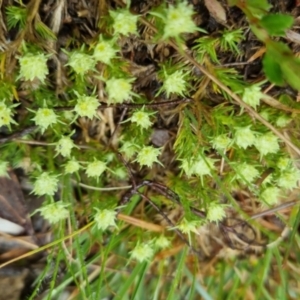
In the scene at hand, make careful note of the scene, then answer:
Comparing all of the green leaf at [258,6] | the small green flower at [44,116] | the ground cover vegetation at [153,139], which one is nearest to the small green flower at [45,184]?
the ground cover vegetation at [153,139]

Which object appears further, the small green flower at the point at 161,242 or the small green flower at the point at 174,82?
the small green flower at the point at 161,242

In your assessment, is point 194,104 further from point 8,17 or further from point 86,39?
point 8,17

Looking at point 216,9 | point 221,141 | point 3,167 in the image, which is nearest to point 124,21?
point 216,9

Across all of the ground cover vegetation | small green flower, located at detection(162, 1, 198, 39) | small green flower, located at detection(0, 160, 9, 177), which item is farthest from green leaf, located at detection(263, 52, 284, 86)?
small green flower, located at detection(0, 160, 9, 177)

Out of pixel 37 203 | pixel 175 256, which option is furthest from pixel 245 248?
pixel 37 203

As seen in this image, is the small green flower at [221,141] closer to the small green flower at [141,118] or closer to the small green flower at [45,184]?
the small green flower at [141,118]

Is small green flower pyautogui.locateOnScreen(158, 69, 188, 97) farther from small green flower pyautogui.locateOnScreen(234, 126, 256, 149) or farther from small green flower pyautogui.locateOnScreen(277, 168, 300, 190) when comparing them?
small green flower pyautogui.locateOnScreen(277, 168, 300, 190)

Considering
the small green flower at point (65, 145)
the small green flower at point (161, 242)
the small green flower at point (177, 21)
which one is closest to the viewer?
the small green flower at point (177, 21)
